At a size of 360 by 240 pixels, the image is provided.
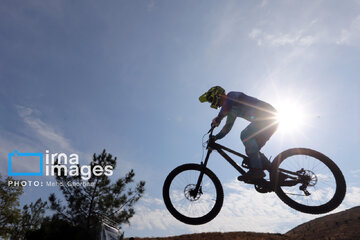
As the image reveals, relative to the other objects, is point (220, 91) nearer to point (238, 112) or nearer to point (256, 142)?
point (238, 112)

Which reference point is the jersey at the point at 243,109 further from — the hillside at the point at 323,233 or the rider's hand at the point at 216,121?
the hillside at the point at 323,233

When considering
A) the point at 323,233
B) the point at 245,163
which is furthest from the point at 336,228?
the point at 245,163

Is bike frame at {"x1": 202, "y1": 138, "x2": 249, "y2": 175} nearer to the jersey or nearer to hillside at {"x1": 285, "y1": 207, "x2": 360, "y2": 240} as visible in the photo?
the jersey

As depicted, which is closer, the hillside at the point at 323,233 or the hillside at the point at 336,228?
the hillside at the point at 336,228

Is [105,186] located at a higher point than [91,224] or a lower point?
higher

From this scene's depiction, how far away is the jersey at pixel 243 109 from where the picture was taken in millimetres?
5250

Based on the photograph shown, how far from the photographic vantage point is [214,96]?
5500 mm

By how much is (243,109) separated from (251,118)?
0.27 m

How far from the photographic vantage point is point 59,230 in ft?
54.6

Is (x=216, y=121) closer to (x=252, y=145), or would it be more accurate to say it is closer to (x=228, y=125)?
(x=228, y=125)

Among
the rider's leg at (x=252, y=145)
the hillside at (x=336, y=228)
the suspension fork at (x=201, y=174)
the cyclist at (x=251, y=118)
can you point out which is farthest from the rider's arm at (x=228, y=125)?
the hillside at (x=336, y=228)

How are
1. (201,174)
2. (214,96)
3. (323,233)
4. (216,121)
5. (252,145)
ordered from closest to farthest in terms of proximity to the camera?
(252,145), (214,96), (216,121), (201,174), (323,233)

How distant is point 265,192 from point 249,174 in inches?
21.5

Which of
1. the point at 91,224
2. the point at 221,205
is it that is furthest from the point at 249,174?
the point at 91,224
